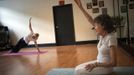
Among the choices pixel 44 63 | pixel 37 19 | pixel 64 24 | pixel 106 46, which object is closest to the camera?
pixel 106 46

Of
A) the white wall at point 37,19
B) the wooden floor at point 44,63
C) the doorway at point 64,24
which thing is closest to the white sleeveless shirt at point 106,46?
the wooden floor at point 44,63

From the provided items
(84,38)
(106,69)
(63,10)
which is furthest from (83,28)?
(106,69)

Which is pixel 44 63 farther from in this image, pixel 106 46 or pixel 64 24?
pixel 64 24

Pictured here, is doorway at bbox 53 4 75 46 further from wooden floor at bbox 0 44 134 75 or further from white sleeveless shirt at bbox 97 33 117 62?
white sleeveless shirt at bbox 97 33 117 62

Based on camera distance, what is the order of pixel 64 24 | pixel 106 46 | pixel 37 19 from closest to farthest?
pixel 106 46 → pixel 64 24 → pixel 37 19

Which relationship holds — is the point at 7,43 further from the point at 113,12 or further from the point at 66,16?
the point at 113,12

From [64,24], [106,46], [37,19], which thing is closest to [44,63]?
[106,46]

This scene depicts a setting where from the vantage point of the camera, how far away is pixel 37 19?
1128cm

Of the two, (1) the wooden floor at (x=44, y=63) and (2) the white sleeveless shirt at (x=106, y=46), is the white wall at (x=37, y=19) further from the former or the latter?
(2) the white sleeveless shirt at (x=106, y=46)

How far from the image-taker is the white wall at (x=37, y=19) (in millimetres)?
10844

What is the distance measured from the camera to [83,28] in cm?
1088

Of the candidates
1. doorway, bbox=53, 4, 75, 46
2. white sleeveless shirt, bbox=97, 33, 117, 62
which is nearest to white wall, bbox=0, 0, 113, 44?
doorway, bbox=53, 4, 75, 46

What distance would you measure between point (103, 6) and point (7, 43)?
17.6 ft

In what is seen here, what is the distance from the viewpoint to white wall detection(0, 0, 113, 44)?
10844mm
